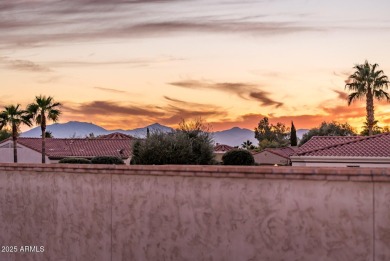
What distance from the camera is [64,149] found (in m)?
85.2

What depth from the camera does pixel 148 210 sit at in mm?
14117

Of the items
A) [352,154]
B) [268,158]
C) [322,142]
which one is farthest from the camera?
[268,158]

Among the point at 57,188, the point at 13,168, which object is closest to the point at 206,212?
the point at 57,188

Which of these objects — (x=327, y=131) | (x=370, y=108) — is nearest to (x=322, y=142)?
(x=370, y=108)

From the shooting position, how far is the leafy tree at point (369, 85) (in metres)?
71.7

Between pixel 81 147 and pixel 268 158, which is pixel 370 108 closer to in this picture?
pixel 268 158

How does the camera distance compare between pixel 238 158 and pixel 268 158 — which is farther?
pixel 268 158

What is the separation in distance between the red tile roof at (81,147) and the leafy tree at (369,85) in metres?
30.5

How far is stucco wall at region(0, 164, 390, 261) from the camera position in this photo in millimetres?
11148

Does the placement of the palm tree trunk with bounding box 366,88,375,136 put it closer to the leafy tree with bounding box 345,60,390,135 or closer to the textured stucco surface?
the leafy tree with bounding box 345,60,390,135

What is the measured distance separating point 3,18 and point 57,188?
20749 mm

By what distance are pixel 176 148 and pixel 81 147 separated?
51.0 meters

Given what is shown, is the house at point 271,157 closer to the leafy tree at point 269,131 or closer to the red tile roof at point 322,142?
the red tile roof at point 322,142

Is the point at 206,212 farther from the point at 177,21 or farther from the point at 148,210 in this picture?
the point at 177,21
